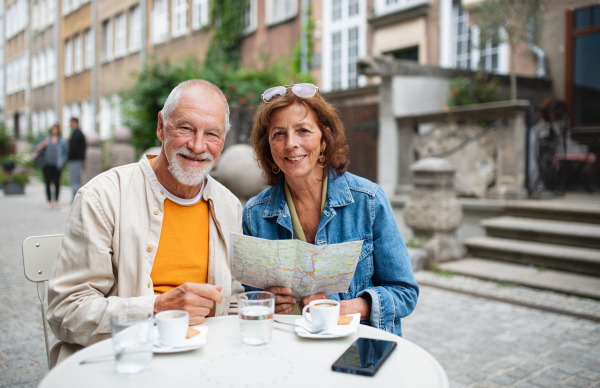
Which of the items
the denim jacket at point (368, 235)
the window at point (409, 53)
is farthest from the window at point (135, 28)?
the denim jacket at point (368, 235)

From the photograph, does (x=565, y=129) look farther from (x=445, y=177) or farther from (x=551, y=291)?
(x=551, y=291)

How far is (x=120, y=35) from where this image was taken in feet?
82.0

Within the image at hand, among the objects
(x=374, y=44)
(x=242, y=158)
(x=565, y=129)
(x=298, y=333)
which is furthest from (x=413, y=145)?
(x=298, y=333)

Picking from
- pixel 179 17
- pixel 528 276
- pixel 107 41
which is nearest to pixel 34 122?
pixel 107 41

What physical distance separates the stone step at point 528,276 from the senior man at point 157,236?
4.05 meters

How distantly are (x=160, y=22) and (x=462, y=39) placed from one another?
50.3 ft

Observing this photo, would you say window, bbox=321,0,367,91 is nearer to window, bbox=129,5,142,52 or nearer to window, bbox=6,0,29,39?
window, bbox=129,5,142,52

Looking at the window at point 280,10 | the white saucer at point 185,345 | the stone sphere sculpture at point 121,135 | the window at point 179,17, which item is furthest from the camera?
the window at point 179,17

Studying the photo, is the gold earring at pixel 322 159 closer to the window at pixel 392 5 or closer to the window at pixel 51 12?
the window at pixel 392 5

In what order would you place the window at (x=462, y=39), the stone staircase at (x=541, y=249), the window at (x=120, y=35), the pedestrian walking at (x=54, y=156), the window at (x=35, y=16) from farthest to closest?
the window at (x=35, y=16) < the window at (x=120, y=35) < the pedestrian walking at (x=54, y=156) < the window at (x=462, y=39) < the stone staircase at (x=541, y=249)

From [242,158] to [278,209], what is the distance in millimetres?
4143

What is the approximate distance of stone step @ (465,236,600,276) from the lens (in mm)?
5488

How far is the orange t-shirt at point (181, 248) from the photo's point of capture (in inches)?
85.8

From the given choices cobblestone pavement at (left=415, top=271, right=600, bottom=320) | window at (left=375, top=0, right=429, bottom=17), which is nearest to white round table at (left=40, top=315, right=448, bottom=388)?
cobblestone pavement at (left=415, top=271, right=600, bottom=320)
